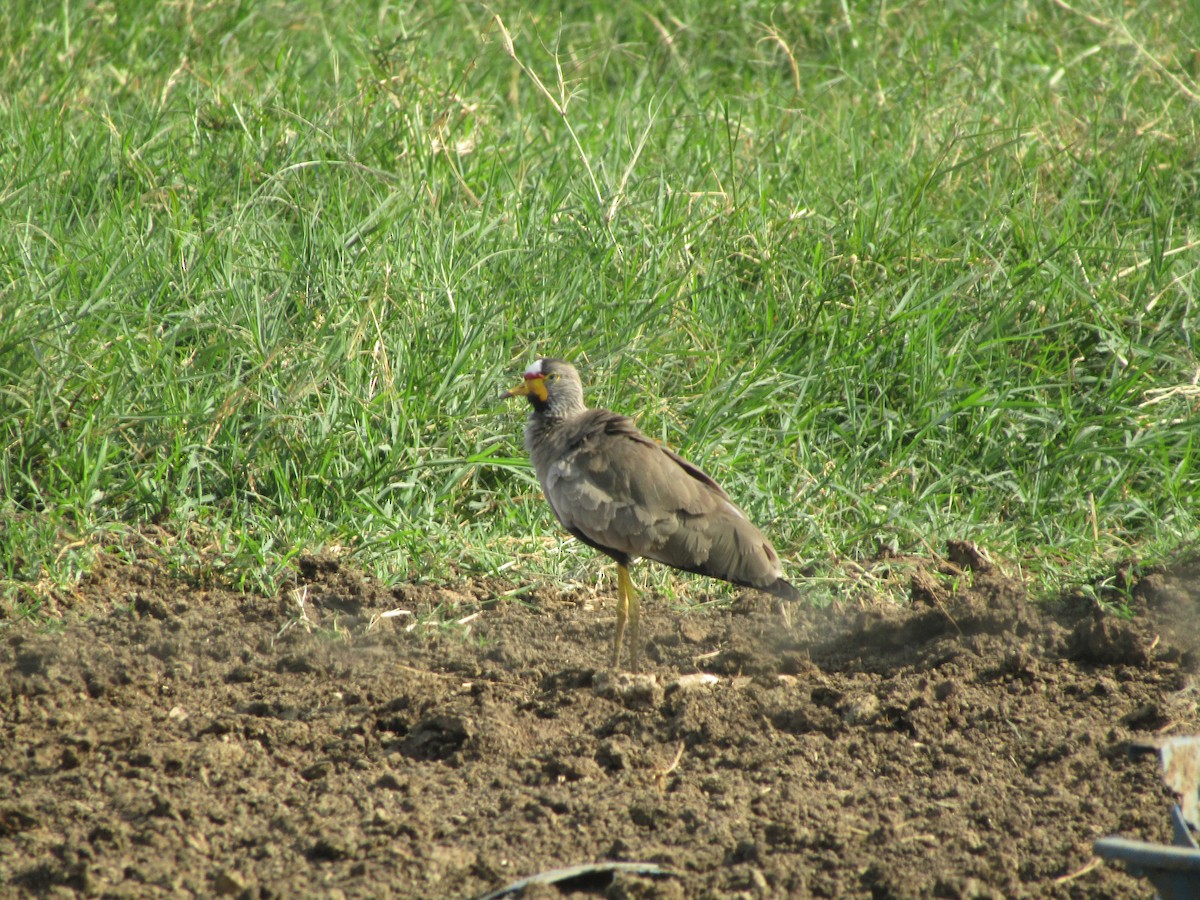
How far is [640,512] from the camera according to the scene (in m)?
4.42

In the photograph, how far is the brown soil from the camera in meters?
3.08

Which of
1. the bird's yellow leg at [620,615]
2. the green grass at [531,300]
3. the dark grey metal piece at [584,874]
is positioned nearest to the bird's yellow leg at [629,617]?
the bird's yellow leg at [620,615]

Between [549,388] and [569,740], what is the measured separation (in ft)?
5.02

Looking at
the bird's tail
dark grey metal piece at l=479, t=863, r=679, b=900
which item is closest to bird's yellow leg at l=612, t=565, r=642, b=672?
the bird's tail

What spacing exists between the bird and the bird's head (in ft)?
0.56

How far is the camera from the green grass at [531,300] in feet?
16.7

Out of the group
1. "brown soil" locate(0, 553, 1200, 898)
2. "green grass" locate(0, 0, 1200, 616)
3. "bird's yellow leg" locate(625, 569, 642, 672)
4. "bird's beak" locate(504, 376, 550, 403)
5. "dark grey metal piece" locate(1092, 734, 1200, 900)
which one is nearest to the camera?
→ "dark grey metal piece" locate(1092, 734, 1200, 900)

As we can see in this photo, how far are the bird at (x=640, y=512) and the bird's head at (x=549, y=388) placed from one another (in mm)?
170

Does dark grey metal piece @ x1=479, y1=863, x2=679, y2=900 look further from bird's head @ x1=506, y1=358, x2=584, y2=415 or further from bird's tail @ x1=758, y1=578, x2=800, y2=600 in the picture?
bird's head @ x1=506, y1=358, x2=584, y2=415

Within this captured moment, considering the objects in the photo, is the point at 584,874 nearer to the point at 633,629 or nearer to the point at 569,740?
the point at 569,740

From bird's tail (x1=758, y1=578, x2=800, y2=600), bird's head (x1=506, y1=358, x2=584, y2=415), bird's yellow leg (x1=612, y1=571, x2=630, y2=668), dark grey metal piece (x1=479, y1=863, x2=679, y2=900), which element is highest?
bird's head (x1=506, y1=358, x2=584, y2=415)

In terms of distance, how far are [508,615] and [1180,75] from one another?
18.4 ft

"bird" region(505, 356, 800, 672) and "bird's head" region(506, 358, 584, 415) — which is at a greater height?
"bird's head" region(506, 358, 584, 415)

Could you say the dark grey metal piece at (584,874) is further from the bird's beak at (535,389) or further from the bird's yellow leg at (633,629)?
the bird's beak at (535,389)
